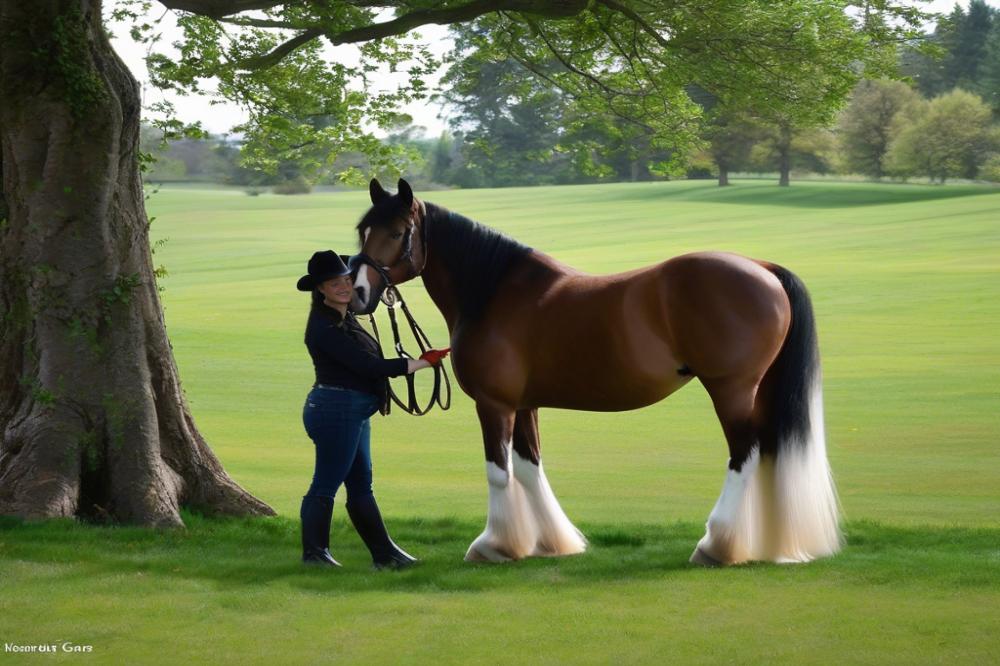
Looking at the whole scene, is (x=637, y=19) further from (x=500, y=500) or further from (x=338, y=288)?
(x=500, y=500)

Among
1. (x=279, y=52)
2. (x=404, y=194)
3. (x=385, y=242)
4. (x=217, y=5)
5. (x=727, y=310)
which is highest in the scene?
(x=217, y=5)

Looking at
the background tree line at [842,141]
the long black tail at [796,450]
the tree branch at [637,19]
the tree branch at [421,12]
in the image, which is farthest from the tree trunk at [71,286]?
the background tree line at [842,141]

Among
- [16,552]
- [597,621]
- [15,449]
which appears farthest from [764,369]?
[15,449]

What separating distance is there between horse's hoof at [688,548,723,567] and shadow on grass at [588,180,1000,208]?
47.6m

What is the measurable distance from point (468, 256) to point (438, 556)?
1.81m

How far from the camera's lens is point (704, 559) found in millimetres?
6629

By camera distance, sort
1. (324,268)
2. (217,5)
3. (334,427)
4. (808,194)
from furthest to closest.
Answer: (808,194) → (217,5) → (334,427) → (324,268)

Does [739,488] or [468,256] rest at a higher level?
[468,256]

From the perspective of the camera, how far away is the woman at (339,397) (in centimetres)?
657

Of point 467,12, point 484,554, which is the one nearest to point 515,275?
point 484,554

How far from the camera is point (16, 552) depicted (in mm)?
6969

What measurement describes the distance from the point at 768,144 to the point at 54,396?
56922 millimetres

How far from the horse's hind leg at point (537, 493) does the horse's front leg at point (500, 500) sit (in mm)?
130

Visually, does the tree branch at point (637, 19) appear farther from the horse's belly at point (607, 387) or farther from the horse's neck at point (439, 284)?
the horse's belly at point (607, 387)
